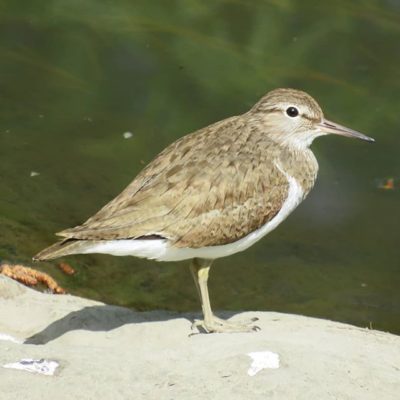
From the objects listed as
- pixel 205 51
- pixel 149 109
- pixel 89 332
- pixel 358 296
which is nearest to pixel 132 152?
pixel 149 109

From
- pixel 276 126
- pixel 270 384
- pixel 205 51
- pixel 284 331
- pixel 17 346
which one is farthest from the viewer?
pixel 205 51

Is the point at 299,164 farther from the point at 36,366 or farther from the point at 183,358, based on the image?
the point at 36,366

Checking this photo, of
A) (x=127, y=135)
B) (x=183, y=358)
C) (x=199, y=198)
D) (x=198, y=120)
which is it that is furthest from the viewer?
(x=198, y=120)

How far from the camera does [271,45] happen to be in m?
13.0

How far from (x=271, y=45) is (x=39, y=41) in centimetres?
302

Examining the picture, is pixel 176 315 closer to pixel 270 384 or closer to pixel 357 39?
pixel 270 384

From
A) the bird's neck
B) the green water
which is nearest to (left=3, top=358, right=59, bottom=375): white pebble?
the bird's neck

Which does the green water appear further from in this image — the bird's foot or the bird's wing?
the bird's wing

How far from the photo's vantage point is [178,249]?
24.7 ft

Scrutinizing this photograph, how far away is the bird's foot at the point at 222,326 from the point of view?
25.8 feet

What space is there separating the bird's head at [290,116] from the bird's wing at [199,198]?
40cm

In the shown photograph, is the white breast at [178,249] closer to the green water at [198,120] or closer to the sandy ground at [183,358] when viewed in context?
the sandy ground at [183,358]

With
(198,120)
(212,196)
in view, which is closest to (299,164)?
(212,196)

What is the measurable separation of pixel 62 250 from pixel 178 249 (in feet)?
3.00
